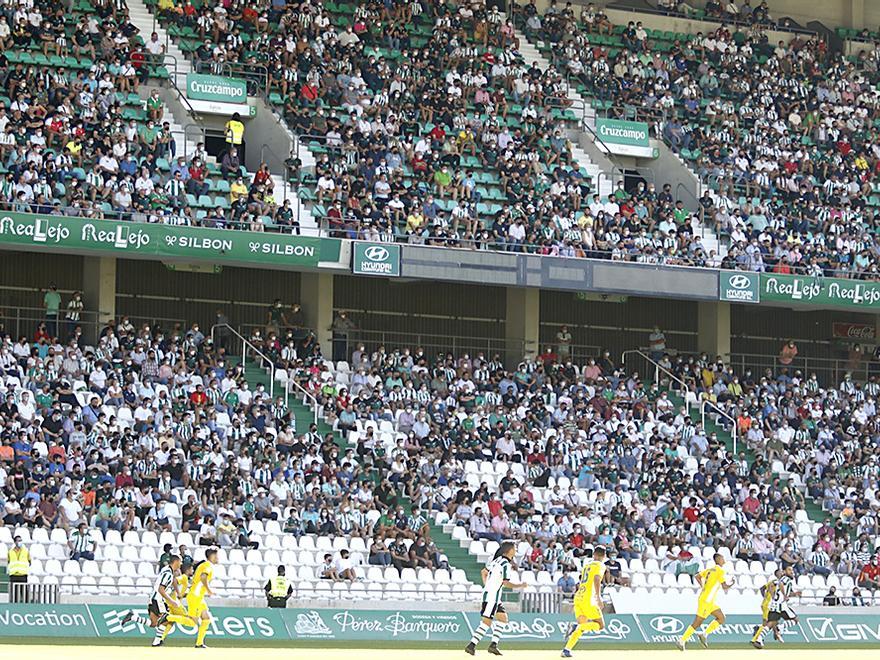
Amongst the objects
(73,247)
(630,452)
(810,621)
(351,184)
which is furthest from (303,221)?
(810,621)

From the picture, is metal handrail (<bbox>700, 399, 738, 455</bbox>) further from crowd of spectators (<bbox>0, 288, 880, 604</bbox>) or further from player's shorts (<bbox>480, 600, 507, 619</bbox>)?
player's shorts (<bbox>480, 600, 507, 619</bbox>)

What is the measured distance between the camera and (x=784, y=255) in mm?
48719

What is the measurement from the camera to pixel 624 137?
50.9 meters

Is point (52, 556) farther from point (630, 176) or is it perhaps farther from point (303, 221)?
point (630, 176)

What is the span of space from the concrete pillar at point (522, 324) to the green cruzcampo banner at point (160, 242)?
7.45m

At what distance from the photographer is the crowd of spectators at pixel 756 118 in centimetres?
4953

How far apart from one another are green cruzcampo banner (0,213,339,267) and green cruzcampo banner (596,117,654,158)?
1093 centimetres

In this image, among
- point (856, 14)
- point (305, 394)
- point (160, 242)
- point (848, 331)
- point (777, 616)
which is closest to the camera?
point (777, 616)

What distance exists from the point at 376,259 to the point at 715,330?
1218 centimetres

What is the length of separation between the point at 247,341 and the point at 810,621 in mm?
15389

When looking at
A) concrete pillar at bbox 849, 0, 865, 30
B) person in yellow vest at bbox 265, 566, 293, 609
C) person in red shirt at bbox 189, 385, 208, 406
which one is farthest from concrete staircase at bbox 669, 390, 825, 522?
concrete pillar at bbox 849, 0, 865, 30

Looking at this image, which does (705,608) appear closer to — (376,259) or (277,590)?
(277,590)

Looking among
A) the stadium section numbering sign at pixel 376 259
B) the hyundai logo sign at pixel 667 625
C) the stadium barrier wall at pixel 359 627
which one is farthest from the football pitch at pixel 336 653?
the stadium section numbering sign at pixel 376 259

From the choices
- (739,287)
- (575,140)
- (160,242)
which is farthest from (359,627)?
(575,140)
